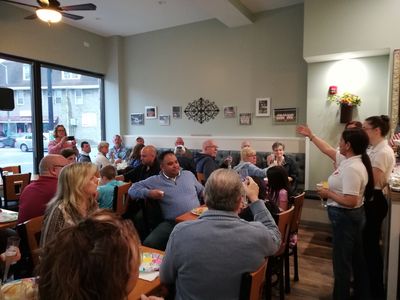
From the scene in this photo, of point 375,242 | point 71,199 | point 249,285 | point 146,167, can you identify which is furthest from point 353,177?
point 146,167


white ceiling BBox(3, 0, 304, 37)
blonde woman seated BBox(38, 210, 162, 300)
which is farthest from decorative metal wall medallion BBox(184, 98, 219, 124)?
blonde woman seated BBox(38, 210, 162, 300)

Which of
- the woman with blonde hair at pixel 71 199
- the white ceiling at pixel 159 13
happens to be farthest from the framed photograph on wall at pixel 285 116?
the woman with blonde hair at pixel 71 199

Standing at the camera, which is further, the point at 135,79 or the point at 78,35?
the point at 135,79

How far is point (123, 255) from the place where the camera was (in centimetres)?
80

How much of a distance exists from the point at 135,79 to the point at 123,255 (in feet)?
23.6

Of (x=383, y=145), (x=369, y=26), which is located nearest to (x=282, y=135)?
(x=369, y=26)

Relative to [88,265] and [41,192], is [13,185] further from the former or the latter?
[88,265]

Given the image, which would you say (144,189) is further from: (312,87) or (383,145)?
(312,87)

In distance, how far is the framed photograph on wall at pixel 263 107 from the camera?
600 centimetres

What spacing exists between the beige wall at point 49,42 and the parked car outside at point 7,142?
155 cm

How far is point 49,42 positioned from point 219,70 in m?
3.47

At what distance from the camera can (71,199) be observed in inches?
73.4

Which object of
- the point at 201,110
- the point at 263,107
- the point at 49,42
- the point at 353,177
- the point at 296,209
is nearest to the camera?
the point at 353,177

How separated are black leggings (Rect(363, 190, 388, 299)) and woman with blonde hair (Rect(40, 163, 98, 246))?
7.11 feet
